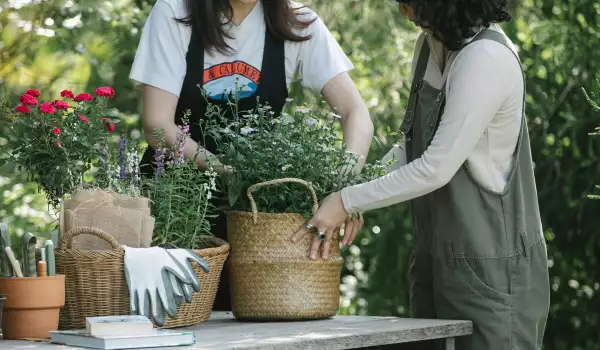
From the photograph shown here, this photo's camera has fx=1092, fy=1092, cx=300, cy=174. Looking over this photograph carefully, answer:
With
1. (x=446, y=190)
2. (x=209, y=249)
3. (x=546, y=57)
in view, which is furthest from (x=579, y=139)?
(x=209, y=249)

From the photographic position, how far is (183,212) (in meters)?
2.54

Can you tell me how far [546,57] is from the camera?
4.74 metres

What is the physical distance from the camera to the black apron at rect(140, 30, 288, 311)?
2.90 metres

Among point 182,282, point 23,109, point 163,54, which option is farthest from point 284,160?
point 23,109

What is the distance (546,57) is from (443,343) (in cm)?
243

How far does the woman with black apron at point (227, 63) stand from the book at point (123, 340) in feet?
2.25

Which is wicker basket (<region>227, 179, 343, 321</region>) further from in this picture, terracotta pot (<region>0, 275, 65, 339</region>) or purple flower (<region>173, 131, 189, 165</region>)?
terracotta pot (<region>0, 275, 65, 339</region>)

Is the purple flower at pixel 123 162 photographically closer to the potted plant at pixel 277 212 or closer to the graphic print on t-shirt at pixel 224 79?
the potted plant at pixel 277 212

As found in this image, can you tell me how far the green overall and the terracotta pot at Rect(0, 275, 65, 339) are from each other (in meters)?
0.93

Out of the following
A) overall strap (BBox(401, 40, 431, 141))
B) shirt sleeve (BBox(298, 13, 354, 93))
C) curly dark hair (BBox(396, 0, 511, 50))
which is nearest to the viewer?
curly dark hair (BBox(396, 0, 511, 50))

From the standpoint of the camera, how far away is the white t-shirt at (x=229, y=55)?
9.37 ft

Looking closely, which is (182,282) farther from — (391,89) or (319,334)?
(391,89)

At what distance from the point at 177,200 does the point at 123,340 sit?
0.51m

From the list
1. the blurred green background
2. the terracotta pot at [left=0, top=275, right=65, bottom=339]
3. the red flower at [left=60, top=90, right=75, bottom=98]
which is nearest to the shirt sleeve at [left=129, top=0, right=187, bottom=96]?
the red flower at [left=60, top=90, right=75, bottom=98]
